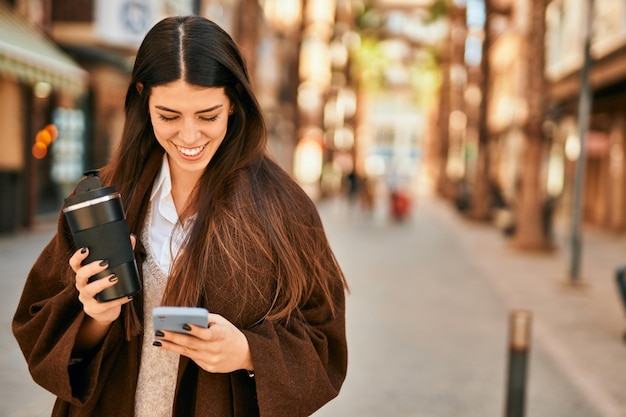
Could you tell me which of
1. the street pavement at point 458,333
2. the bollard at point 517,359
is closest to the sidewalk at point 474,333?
the street pavement at point 458,333

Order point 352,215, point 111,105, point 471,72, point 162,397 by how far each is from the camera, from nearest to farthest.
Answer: point 162,397, point 111,105, point 352,215, point 471,72

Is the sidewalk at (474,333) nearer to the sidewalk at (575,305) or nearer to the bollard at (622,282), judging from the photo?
the sidewalk at (575,305)

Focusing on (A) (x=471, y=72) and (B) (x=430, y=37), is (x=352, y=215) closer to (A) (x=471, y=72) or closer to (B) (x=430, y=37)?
(A) (x=471, y=72)

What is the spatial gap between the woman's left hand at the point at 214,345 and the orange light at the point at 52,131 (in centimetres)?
1573

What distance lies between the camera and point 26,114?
15.1 meters

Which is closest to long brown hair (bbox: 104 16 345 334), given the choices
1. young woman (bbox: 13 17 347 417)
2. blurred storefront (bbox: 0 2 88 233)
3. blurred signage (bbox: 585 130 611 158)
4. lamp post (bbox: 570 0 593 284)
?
young woman (bbox: 13 17 347 417)

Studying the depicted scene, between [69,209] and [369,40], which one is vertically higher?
[369,40]

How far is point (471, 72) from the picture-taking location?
31938mm

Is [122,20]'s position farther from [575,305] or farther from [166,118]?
[166,118]

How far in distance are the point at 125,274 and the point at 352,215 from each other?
2596 centimetres

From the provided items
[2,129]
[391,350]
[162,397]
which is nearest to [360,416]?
[391,350]

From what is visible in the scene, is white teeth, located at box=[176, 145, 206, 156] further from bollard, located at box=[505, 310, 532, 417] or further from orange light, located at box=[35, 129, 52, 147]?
orange light, located at box=[35, 129, 52, 147]

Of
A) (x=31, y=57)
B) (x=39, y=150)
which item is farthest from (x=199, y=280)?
(x=39, y=150)

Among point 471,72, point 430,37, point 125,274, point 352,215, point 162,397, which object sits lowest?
point 352,215
